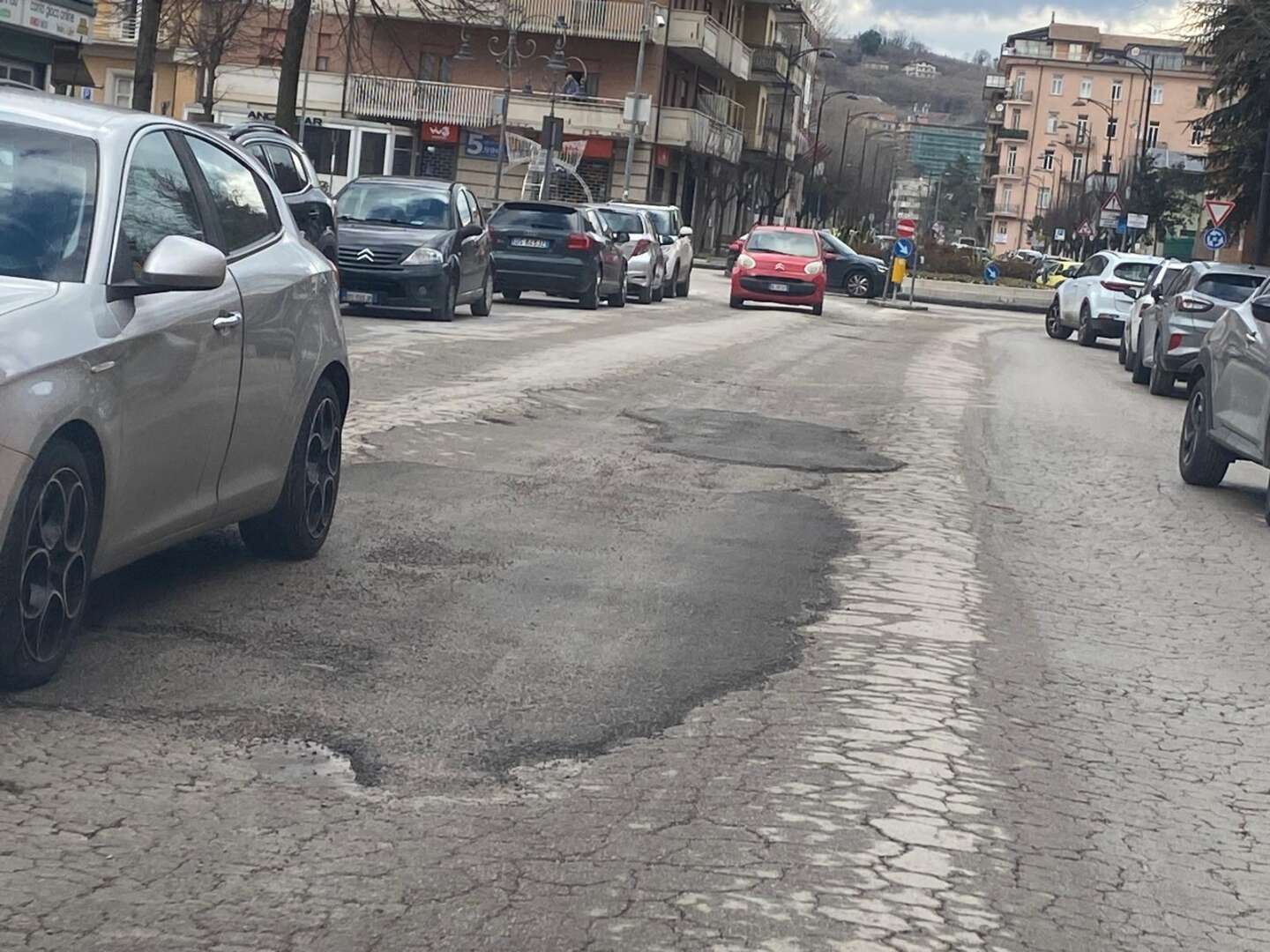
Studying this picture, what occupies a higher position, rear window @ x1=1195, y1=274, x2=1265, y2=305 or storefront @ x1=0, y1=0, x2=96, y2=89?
storefront @ x1=0, y1=0, x2=96, y2=89

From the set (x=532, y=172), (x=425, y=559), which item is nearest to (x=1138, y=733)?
(x=425, y=559)

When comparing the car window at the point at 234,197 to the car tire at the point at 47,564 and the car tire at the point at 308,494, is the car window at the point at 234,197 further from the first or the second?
the car tire at the point at 47,564

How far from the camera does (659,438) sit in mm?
13000

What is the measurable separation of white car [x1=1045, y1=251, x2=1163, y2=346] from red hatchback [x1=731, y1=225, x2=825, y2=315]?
183 inches

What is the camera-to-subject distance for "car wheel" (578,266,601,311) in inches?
1169

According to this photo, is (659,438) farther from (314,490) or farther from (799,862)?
(799,862)

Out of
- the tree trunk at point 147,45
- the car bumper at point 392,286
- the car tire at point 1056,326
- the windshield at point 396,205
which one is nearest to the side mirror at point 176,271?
the car bumper at point 392,286

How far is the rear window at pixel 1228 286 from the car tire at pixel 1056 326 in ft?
45.3

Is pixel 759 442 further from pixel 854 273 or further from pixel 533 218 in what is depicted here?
pixel 854 273

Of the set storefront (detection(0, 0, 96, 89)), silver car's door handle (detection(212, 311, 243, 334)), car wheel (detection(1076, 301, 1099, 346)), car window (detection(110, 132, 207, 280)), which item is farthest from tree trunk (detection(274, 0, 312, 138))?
silver car's door handle (detection(212, 311, 243, 334))

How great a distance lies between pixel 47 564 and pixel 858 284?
4599 centimetres

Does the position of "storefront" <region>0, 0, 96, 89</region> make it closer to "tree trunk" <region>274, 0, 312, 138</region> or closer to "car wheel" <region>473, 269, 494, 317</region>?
"tree trunk" <region>274, 0, 312, 138</region>

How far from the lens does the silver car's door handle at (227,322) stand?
6.35m

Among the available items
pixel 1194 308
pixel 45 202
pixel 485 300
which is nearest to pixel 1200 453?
pixel 45 202
